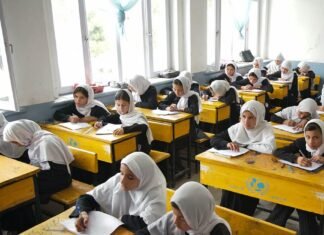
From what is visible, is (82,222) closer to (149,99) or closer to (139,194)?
(139,194)

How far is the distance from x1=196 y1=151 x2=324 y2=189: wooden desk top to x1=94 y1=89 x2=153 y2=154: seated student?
2.95 feet

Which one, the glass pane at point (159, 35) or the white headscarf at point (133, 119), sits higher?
the glass pane at point (159, 35)

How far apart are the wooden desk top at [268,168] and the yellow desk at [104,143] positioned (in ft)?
2.76

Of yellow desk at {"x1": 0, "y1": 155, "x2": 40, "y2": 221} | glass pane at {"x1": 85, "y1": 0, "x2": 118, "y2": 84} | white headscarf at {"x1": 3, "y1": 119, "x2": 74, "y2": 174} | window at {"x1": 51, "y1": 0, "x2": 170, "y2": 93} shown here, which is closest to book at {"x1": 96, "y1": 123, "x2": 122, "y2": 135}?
white headscarf at {"x1": 3, "y1": 119, "x2": 74, "y2": 174}

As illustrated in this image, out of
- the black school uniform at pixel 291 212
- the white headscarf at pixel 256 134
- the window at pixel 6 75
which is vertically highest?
the window at pixel 6 75

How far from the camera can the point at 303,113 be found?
3.17 m

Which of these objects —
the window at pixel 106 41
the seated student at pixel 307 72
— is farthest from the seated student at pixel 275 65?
the window at pixel 106 41

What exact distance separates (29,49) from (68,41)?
810mm

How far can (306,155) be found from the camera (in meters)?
2.42

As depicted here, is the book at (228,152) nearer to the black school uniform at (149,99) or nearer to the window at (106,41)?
the black school uniform at (149,99)

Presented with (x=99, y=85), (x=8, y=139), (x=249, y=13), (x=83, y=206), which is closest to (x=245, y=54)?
(x=249, y=13)

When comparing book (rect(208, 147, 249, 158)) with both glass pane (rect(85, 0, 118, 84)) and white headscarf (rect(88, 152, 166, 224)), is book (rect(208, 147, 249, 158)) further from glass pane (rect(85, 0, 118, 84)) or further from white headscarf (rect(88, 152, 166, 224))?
glass pane (rect(85, 0, 118, 84))

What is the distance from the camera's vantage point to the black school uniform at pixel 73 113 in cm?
373

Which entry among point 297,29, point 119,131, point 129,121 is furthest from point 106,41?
point 297,29
